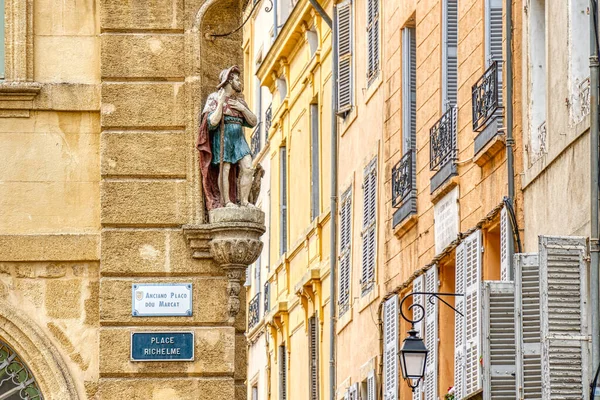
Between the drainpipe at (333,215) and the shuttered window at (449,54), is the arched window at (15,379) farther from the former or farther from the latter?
the drainpipe at (333,215)

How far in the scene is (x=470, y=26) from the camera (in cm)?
2630

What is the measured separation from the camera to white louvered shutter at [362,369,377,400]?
31.9 m

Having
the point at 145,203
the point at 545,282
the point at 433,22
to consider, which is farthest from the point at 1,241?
the point at 433,22

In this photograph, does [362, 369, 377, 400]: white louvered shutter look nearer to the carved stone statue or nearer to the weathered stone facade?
the weathered stone facade

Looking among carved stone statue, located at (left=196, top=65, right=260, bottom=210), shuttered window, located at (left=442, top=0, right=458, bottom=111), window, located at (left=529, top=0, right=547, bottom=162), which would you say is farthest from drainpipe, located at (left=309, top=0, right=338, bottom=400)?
carved stone statue, located at (left=196, top=65, right=260, bottom=210)

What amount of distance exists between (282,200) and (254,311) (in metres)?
3.60

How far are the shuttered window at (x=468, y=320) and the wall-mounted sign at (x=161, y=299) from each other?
3325 mm

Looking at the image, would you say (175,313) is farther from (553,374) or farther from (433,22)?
(433,22)

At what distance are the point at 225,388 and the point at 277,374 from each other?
64.8 feet

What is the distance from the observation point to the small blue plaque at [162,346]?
22.2 metres

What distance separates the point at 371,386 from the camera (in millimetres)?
32125

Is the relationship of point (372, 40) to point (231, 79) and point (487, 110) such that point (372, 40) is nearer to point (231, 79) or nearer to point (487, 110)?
point (487, 110)

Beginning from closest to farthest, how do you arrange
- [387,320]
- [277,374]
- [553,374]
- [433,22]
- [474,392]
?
1. [553,374]
2. [474,392]
3. [433,22]
4. [387,320]
5. [277,374]

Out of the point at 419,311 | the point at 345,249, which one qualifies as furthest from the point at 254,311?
the point at 419,311
